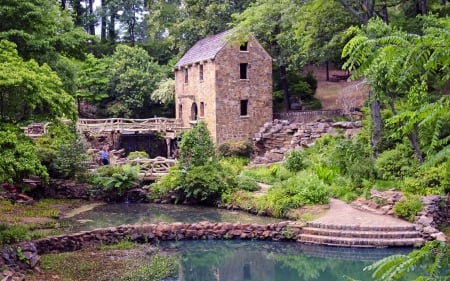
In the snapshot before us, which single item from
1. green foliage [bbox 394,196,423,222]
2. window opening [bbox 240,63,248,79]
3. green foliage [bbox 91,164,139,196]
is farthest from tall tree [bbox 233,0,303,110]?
green foliage [bbox 394,196,423,222]

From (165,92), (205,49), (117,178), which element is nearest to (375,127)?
(117,178)

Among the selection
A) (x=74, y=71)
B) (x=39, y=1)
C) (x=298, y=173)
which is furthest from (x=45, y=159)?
(x=298, y=173)

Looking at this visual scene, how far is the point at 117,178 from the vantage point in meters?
22.6

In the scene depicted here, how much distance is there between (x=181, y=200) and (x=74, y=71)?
6.90m

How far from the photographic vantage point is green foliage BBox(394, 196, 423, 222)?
16219 mm

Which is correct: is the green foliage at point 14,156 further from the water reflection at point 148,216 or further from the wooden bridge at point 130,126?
the wooden bridge at point 130,126

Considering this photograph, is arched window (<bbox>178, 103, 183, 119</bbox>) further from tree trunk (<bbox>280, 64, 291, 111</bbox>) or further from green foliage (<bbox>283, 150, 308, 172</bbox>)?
green foliage (<bbox>283, 150, 308, 172</bbox>)

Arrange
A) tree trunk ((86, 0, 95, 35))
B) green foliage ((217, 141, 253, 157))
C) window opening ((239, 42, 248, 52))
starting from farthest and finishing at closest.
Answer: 1. tree trunk ((86, 0, 95, 35))
2. window opening ((239, 42, 248, 52))
3. green foliage ((217, 141, 253, 157))

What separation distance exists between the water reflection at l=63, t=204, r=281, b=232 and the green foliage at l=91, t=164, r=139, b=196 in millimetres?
1029

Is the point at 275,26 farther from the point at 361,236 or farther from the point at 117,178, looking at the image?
the point at 361,236

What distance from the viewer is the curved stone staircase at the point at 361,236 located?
49.6 ft

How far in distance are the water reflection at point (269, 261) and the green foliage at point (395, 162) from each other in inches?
179

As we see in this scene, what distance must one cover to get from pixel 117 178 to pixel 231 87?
1064 centimetres

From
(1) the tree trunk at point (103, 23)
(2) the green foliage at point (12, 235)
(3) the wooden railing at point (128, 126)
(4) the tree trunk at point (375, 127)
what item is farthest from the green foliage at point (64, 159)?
(1) the tree trunk at point (103, 23)
